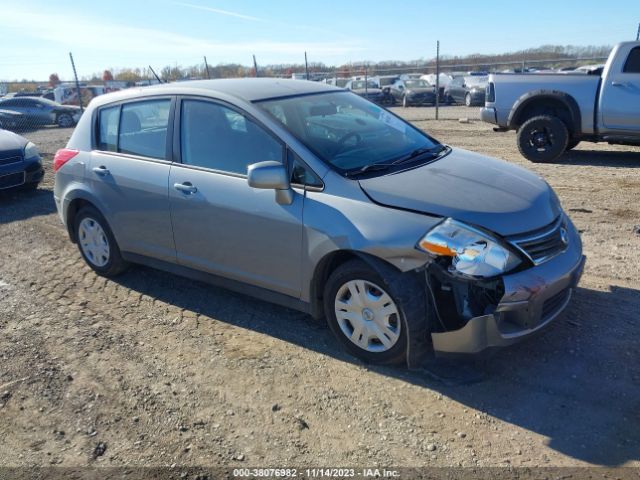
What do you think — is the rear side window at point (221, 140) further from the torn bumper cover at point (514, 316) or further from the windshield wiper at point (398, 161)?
the torn bumper cover at point (514, 316)

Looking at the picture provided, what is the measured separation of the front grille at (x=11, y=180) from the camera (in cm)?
834

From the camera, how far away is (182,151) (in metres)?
4.27

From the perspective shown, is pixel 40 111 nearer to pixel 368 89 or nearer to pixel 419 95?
pixel 368 89

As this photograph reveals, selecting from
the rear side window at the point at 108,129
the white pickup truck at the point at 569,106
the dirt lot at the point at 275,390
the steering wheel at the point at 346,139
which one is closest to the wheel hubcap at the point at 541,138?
the white pickup truck at the point at 569,106

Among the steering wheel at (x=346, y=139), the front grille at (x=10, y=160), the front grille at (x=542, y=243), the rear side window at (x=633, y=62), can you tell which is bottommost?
the front grille at (x=10, y=160)

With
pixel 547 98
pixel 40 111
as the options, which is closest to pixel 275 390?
pixel 547 98

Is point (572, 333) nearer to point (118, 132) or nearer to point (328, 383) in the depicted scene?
point (328, 383)

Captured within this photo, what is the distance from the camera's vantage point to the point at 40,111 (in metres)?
21.8

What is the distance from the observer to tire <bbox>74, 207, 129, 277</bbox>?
198 inches

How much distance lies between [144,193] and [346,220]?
196 cm

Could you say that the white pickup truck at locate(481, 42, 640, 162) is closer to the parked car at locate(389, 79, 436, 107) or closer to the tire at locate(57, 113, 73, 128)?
the parked car at locate(389, 79, 436, 107)

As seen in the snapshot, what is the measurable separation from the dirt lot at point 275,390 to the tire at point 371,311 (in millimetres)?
152

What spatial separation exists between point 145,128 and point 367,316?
261cm

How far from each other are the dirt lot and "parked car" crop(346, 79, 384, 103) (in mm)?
20967
